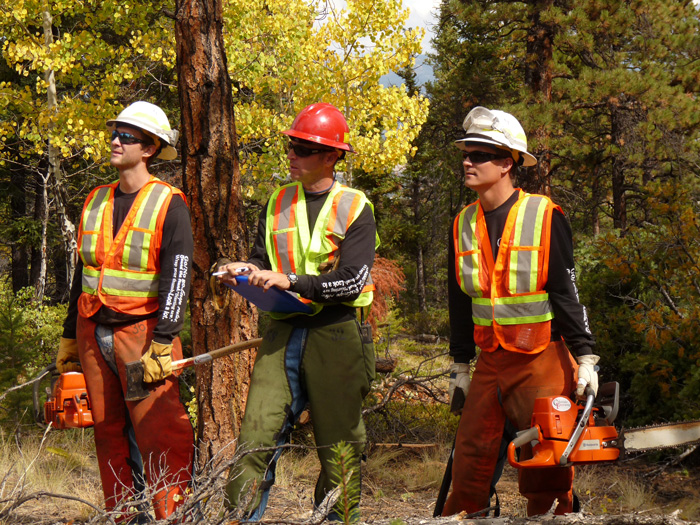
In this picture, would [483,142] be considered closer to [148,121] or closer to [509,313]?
[509,313]

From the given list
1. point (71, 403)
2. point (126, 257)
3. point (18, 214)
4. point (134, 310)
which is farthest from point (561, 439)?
point (18, 214)

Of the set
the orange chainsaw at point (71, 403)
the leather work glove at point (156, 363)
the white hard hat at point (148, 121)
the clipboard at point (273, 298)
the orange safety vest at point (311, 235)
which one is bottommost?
the orange chainsaw at point (71, 403)

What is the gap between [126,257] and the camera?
11.2 feet

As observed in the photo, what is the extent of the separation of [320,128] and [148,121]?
975mm

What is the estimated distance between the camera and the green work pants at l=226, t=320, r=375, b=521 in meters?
3.01

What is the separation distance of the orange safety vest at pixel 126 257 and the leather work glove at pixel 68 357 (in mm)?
283

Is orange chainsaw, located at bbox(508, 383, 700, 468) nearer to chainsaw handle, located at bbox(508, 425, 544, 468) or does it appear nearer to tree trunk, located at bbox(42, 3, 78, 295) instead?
chainsaw handle, located at bbox(508, 425, 544, 468)

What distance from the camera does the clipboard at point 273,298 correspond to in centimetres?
292

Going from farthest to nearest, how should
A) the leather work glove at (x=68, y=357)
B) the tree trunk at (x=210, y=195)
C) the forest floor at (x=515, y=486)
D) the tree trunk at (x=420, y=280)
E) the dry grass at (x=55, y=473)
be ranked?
the tree trunk at (x=420, y=280) < the forest floor at (x=515, y=486) < the dry grass at (x=55, y=473) < the tree trunk at (x=210, y=195) < the leather work glove at (x=68, y=357)

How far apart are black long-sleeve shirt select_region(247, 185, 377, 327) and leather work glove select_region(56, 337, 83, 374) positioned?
3.93 ft

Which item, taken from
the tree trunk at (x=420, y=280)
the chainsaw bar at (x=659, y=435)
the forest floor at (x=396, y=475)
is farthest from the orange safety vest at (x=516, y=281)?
the tree trunk at (x=420, y=280)

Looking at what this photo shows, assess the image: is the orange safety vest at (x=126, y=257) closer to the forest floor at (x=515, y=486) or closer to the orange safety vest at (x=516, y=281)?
the orange safety vest at (x=516, y=281)

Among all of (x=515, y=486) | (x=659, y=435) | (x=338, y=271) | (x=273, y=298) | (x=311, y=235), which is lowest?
(x=515, y=486)

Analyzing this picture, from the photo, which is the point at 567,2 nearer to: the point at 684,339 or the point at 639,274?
the point at 639,274
